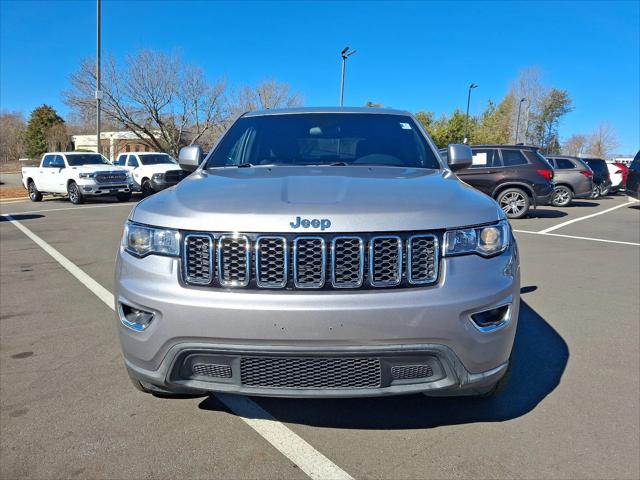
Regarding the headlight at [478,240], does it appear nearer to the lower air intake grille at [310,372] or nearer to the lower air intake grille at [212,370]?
the lower air intake grille at [310,372]

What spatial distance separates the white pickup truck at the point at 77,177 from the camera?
15.9 metres

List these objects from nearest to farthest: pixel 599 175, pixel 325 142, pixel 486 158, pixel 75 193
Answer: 1. pixel 325 142
2. pixel 486 158
3. pixel 75 193
4. pixel 599 175

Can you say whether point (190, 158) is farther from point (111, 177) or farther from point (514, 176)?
point (111, 177)

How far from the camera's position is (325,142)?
3580 mm

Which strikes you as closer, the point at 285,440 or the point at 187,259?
the point at 187,259

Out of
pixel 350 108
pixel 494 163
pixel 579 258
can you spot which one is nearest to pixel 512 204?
pixel 494 163

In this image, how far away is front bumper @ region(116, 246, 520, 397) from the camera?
6.64ft

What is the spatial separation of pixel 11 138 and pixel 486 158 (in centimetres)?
7802

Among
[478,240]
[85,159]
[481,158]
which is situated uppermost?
[481,158]

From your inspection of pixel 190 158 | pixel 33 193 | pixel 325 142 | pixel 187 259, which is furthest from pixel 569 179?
pixel 33 193

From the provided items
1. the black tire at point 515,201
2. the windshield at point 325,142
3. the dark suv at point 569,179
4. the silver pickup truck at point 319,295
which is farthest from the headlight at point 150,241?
the dark suv at point 569,179

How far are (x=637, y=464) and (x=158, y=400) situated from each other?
2.59m

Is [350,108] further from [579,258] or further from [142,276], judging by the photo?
[579,258]

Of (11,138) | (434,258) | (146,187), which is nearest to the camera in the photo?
(434,258)
